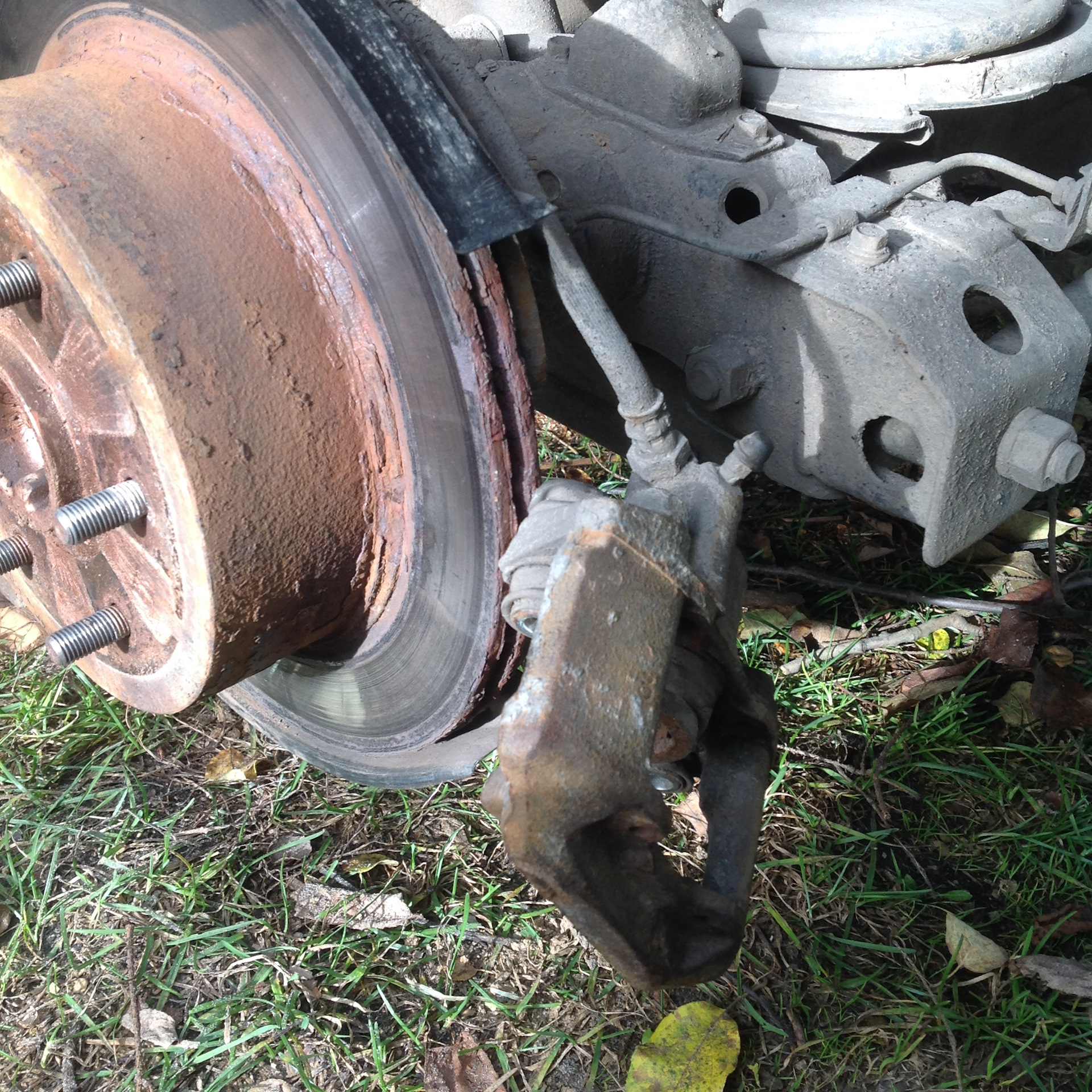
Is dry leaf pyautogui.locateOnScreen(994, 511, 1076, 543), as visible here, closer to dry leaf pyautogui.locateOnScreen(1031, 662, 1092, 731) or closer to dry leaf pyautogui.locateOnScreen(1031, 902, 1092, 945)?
dry leaf pyautogui.locateOnScreen(1031, 662, 1092, 731)

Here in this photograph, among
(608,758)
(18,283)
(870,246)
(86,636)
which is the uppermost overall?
(18,283)

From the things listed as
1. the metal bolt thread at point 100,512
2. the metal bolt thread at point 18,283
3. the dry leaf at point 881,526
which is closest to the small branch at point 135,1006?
the metal bolt thread at point 100,512

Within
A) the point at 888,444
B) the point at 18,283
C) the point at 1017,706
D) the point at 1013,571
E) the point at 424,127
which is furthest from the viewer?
the point at 1013,571

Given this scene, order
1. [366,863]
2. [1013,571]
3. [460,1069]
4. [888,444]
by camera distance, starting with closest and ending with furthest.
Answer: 1. [888,444]
2. [460,1069]
3. [366,863]
4. [1013,571]

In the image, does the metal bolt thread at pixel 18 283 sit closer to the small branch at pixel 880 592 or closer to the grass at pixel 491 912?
the grass at pixel 491 912

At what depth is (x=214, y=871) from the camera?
1.61 meters

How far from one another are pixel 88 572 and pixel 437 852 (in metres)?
0.62

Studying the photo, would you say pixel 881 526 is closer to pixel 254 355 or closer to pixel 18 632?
pixel 254 355

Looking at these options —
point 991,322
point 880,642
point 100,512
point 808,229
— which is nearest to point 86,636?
point 100,512

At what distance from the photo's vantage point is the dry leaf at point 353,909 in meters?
1.55

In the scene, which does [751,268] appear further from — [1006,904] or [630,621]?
[1006,904]

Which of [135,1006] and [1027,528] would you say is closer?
[135,1006]

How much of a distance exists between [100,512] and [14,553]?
37 cm

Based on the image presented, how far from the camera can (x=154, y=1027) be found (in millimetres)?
1468
